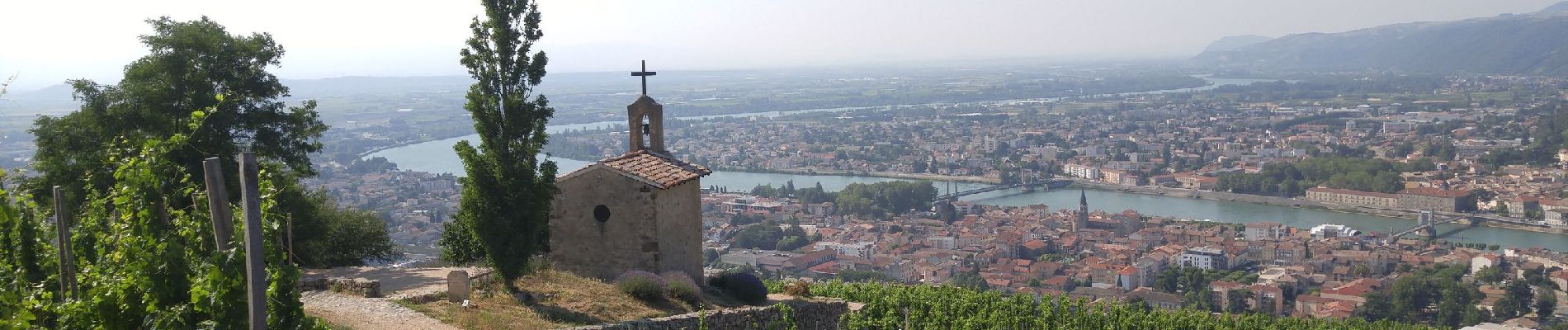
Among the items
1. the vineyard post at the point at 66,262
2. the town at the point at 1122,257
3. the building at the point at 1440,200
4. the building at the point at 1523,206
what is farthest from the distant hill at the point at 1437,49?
the vineyard post at the point at 66,262

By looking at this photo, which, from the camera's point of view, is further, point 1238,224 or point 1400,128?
point 1400,128

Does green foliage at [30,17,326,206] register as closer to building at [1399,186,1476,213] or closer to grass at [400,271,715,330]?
grass at [400,271,715,330]

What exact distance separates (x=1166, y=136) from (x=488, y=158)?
65.0m

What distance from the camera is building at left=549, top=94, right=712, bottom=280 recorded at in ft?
27.9

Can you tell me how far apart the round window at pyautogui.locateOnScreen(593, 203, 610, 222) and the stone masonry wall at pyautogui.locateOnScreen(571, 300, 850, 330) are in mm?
1148

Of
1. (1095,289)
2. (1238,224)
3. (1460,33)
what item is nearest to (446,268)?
(1095,289)

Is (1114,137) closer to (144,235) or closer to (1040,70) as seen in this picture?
(144,235)

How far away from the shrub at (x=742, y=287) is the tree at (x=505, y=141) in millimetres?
1542

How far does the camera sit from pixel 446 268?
9.96 m

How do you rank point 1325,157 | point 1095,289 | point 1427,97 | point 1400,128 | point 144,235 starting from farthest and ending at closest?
point 1427,97
point 1400,128
point 1325,157
point 1095,289
point 144,235

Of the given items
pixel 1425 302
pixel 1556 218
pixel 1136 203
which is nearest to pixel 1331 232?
pixel 1556 218

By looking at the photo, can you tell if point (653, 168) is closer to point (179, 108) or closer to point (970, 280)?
point (179, 108)

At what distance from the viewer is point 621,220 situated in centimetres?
859

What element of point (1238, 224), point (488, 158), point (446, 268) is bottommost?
point (1238, 224)
